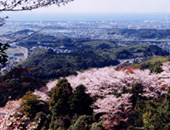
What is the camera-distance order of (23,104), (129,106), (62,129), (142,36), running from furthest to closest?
1. (142,36)
2. (23,104)
3. (62,129)
4. (129,106)

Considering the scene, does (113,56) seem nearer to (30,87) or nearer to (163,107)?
(30,87)

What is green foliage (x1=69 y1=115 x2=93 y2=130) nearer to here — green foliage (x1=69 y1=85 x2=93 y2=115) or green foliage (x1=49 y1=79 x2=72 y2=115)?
green foliage (x1=69 y1=85 x2=93 y2=115)

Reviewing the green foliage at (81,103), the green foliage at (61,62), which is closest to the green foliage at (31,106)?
the green foliage at (81,103)

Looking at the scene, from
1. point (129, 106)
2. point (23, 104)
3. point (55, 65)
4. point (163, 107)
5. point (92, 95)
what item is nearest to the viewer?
point (163, 107)

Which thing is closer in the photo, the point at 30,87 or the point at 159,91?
the point at 159,91

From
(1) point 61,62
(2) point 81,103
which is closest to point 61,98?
(2) point 81,103

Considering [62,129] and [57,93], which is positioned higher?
[57,93]

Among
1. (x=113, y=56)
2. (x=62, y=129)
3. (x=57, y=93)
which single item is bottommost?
(x=113, y=56)

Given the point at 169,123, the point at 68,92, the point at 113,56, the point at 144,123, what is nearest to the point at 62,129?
the point at 68,92

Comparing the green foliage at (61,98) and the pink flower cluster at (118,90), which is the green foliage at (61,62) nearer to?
the green foliage at (61,98)
